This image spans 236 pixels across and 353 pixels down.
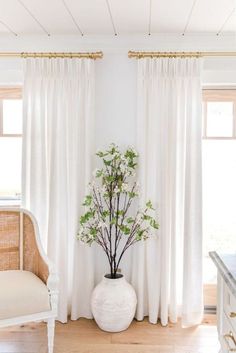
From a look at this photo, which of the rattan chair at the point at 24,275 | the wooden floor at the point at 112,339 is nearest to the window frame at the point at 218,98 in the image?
the wooden floor at the point at 112,339

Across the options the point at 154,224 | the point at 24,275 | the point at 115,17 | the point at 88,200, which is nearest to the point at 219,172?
the point at 154,224

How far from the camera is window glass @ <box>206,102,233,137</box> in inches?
138

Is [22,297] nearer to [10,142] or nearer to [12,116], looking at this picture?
[10,142]

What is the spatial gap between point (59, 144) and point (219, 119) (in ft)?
4.80

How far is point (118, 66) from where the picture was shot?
332 centimetres

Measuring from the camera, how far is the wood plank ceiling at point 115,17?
2582mm

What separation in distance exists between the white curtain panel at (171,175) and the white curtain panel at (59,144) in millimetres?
479

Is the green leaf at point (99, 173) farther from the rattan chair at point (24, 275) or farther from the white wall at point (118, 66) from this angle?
the rattan chair at point (24, 275)

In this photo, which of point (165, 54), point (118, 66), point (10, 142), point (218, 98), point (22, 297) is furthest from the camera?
point (10, 142)

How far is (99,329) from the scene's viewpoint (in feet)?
10.2

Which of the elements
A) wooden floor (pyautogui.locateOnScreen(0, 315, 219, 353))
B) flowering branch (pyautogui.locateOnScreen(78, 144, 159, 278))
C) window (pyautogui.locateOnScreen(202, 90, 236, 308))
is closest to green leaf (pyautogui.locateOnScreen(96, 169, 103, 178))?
flowering branch (pyautogui.locateOnScreen(78, 144, 159, 278))

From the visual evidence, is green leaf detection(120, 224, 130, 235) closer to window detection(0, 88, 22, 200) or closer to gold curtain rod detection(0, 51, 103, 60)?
window detection(0, 88, 22, 200)

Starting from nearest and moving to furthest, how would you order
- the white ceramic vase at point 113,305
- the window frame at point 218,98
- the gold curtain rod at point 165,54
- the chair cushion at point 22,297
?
the chair cushion at point 22,297, the white ceramic vase at point 113,305, the gold curtain rod at point 165,54, the window frame at point 218,98

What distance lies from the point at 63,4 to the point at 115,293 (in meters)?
2.14
